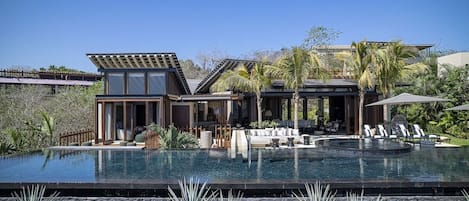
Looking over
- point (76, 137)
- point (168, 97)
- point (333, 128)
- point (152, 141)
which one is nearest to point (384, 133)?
point (333, 128)

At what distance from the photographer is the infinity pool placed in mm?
10258

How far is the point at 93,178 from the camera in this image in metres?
10.2

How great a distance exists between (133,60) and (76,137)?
5.03 metres

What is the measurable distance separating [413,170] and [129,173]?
8.56 m

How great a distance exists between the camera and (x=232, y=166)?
12.2 metres

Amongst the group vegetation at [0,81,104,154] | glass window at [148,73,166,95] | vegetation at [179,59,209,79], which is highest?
vegetation at [179,59,209,79]

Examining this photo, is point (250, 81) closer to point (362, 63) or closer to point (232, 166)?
point (362, 63)

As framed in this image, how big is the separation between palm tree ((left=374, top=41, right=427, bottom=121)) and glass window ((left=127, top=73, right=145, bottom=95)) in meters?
13.0

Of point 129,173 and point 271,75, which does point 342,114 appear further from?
point 129,173

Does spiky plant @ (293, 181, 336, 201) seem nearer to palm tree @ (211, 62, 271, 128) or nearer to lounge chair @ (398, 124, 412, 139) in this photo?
lounge chair @ (398, 124, 412, 139)

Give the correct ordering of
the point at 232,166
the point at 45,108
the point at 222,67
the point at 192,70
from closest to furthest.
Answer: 1. the point at 232,166
2. the point at 222,67
3. the point at 45,108
4. the point at 192,70

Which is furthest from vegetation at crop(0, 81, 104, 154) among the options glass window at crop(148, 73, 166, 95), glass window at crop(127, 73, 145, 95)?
glass window at crop(148, 73, 166, 95)

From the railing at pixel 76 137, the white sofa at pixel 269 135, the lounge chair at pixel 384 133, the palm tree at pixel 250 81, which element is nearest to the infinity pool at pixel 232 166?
the white sofa at pixel 269 135

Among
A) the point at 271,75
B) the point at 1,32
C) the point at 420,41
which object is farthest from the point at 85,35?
the point at 420,41
